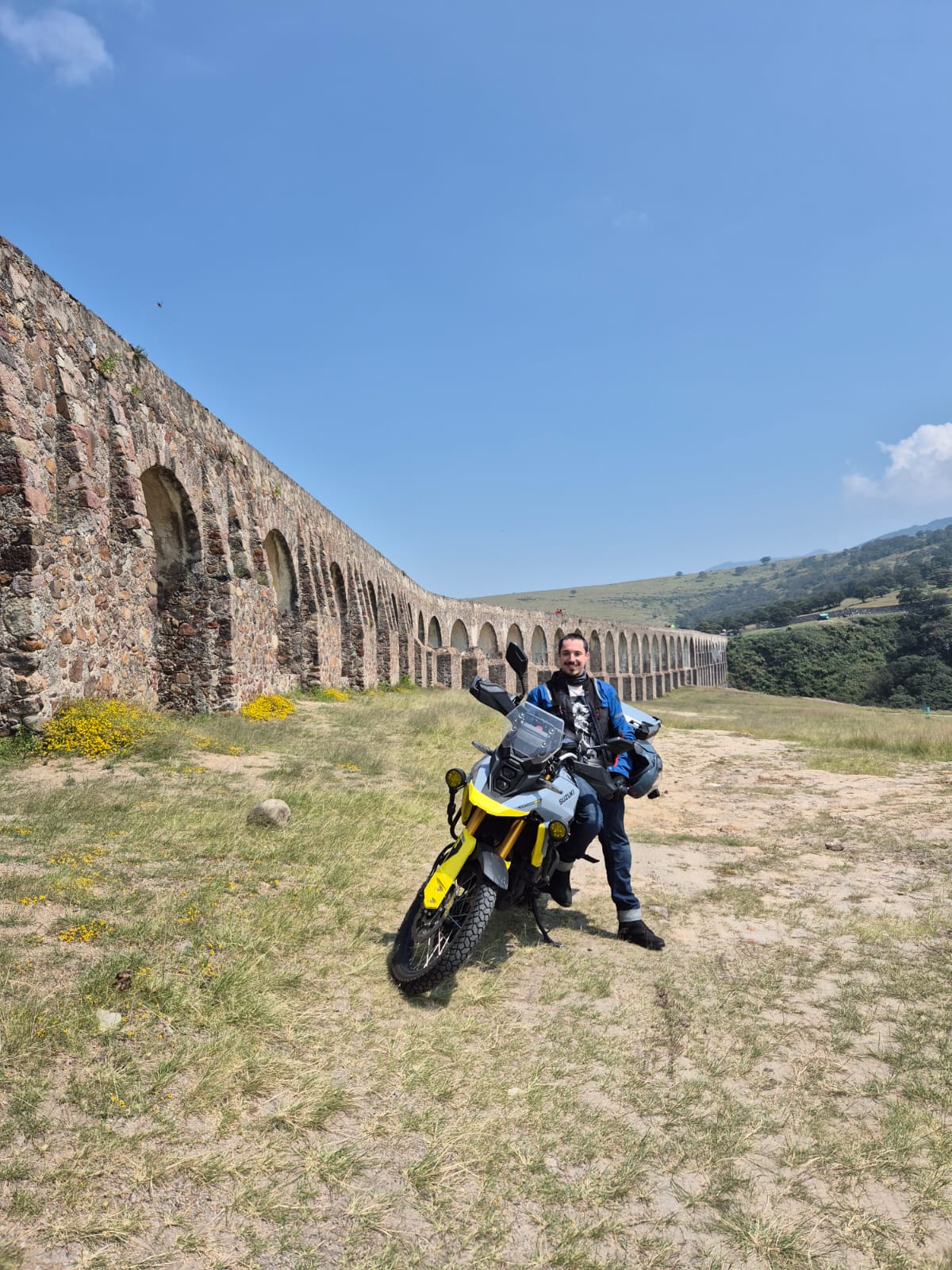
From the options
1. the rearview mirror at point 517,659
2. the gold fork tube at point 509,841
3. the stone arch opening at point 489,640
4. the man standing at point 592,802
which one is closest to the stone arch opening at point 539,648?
the stone arch opening at point 489,640

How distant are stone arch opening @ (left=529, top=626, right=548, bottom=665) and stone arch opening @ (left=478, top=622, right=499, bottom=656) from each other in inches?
139

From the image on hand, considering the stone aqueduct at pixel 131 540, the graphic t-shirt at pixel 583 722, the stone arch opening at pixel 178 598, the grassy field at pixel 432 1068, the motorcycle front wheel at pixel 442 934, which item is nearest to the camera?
the grassy field at pixel 432 1068

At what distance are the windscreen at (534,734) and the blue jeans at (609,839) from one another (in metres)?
0.47

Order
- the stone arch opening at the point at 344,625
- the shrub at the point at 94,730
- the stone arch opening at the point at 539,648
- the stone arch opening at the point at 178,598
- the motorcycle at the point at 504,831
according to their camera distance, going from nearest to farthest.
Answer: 1. the motorcycle at the point at 504,831
2. the shrub at the point at 94,730
3. the stone arch opening at the point at 178,598
4. the stone arch opening at the point at 344,625
5. the stone arch opening at the point at 539,648

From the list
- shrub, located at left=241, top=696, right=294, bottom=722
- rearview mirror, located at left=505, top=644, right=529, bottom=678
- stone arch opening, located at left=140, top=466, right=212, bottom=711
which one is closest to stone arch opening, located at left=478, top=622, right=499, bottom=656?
shrub, located at left=241, top=696, right=294, bottom=722

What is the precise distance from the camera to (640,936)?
3.82 metres

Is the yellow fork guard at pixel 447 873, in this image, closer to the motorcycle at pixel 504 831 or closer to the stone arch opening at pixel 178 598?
the motorcycle at pixel 504 831

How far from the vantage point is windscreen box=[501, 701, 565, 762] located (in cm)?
337

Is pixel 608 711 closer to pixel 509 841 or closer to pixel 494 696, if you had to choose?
pixel 494 696

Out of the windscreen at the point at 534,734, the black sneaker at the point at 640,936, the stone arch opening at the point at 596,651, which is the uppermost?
the stone arch opening at the point at 596,651

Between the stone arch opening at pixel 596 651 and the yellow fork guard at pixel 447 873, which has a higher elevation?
the stone arch opening at pixel 596 651

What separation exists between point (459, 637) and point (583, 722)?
26.8 metres

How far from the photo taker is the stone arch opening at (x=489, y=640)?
31.3 m

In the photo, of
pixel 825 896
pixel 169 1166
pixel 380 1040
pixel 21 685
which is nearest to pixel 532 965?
pixel 380 1040
